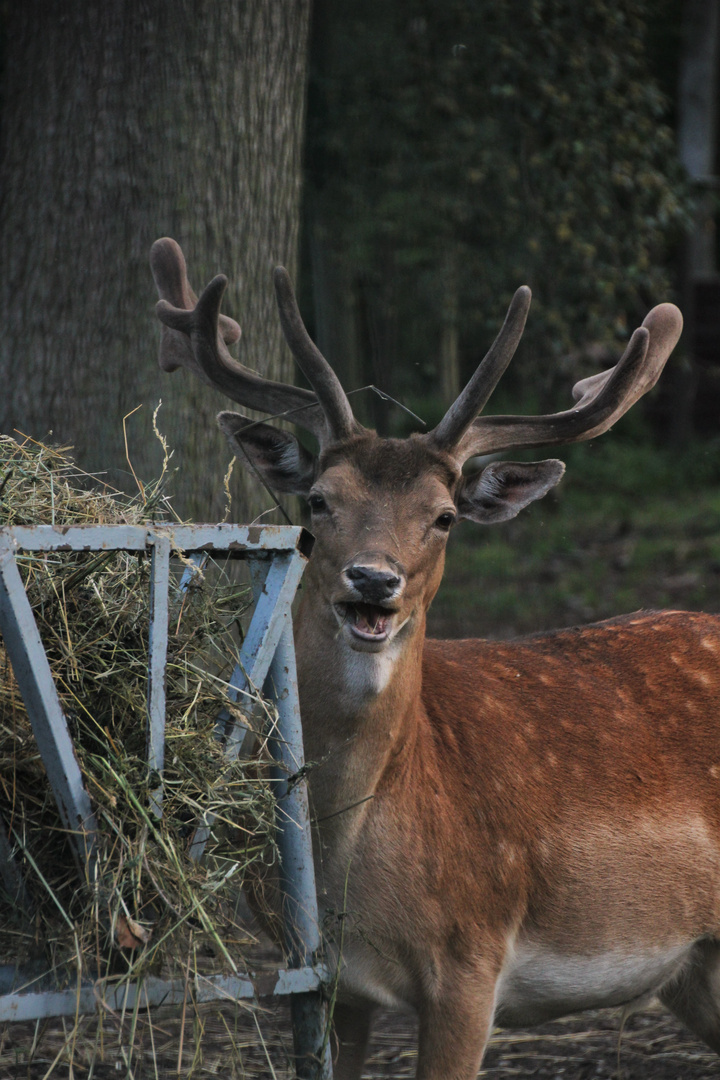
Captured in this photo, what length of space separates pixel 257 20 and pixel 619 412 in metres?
2.21

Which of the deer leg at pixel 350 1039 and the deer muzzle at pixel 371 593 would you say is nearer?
the deer muzzle at pixel 371 593

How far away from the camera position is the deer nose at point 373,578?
10.0 feet

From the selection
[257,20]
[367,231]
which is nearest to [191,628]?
[257,20]

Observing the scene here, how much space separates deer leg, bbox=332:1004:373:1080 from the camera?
3609 mm

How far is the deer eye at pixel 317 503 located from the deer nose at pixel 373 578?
40cm

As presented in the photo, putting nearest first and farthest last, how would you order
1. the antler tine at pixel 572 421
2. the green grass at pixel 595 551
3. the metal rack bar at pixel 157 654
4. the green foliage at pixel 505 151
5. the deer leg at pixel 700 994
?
the metal rack bar at pixel 157 654 < the antler tine at pixel 572 421 < the deer leg at pixel 700 994 < the green foliage at pixel 505 151 < the green grass at pixel 595 551

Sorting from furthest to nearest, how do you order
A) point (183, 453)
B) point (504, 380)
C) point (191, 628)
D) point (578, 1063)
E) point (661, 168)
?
1. point (504, 380)
2. point (661, 168)
3. point (183, 453)
4. point (578, 1063)
5. point (191, 628)

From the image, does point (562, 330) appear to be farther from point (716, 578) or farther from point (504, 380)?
point (504, 380)

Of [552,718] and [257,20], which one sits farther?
[257,20]

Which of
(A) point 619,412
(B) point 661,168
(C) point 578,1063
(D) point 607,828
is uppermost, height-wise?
(B) point 661,168

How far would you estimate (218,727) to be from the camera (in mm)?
2814

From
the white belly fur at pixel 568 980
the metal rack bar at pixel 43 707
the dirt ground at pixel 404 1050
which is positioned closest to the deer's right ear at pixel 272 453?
the metal rack bar at pixel 43 707

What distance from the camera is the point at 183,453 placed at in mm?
4676

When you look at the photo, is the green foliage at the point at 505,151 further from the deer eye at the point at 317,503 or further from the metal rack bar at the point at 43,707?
the metal rack bar at the point at 43,707
